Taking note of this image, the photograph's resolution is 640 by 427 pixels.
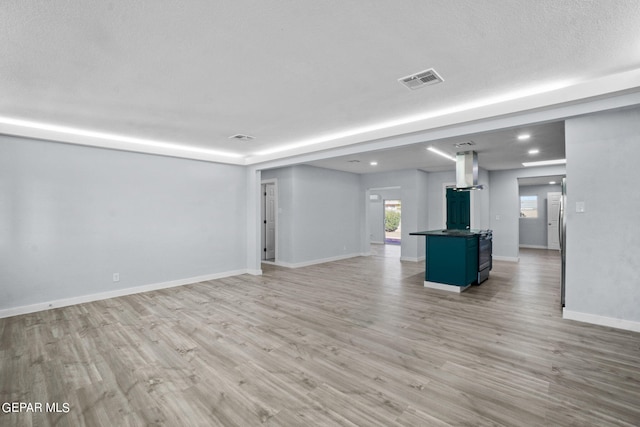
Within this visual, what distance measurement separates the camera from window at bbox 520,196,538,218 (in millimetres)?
11195

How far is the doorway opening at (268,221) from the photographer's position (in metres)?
8.44

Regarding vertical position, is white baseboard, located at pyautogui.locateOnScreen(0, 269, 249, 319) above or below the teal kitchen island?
below

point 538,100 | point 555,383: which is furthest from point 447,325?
point 538,100

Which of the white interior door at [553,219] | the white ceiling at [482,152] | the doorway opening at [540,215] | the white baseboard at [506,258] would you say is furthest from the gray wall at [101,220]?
the white interior door at [553,219]

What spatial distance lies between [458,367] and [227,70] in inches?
129

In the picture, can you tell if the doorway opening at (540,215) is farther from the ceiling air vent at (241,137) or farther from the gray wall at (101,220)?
the gray wall at (101,220)

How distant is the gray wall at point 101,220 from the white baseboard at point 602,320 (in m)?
5.74

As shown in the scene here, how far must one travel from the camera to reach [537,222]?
36.5 ft

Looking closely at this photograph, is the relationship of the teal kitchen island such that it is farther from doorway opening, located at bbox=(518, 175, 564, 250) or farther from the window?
the window

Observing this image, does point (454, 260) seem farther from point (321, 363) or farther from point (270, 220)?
point (270, 220)

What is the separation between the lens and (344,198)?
341 inches

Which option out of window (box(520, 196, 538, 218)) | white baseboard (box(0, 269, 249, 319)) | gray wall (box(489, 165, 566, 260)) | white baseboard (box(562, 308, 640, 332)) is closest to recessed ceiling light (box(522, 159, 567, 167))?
gray wall (box(489, 165, 566, 260))

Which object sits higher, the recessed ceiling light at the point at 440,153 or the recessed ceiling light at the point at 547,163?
the recessed ceiling light at the point at 547,163

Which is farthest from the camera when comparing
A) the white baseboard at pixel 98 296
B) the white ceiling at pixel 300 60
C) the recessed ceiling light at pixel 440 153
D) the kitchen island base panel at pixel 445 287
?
the recessed ceiling light at pixel 440 153
